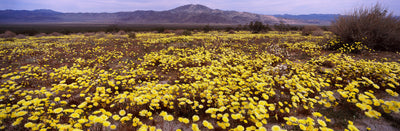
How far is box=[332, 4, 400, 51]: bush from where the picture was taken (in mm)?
8125

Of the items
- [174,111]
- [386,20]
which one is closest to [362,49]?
[386,20]

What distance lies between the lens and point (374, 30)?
8.43 m

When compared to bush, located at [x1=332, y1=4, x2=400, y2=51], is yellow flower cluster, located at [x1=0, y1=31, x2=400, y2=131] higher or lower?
lower

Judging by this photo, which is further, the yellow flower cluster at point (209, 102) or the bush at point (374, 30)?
the bush at point (374, 30)

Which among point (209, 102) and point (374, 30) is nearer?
point (209, 102)

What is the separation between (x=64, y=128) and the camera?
2.55m

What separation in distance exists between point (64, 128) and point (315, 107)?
4.93 m

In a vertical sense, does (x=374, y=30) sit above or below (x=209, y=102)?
above

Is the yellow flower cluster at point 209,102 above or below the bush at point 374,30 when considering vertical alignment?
below

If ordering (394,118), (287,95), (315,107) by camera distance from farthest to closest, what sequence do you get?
1. (287,95)
2. (315,107)
3. (394,118)

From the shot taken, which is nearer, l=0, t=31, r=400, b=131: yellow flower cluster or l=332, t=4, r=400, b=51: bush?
l=0, t=31, r=400, b=131: yellow flower cluster

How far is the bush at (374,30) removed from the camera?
8125 mm

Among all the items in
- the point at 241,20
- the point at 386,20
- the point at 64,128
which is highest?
the point at 241,20

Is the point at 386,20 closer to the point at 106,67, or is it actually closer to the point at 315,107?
the point at 315,107
